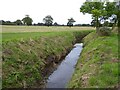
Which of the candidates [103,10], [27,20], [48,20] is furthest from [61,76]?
[48,20]

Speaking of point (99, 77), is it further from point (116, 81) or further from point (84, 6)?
point (84, 6)

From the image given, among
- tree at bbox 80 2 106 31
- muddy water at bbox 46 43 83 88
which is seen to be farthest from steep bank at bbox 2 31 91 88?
tree at bbox 80 2 106 31

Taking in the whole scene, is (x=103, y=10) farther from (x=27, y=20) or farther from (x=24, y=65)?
(x=27, y=20)

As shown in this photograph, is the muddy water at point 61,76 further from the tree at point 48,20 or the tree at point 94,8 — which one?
the tree at point 48,20

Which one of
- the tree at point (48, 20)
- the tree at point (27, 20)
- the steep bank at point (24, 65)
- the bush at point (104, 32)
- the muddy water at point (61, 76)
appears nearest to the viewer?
the steep bank at point (24, 65)

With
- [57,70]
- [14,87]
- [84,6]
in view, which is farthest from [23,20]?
[14,87]

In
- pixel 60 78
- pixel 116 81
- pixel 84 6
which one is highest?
pixel 84 6

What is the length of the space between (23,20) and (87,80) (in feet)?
382

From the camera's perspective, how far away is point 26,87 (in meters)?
16.9

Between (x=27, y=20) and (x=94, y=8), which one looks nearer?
(x=94, y=8)

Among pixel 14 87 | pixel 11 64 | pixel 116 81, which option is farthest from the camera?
pixel 11 64

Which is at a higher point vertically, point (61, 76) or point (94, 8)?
point (94, 8)

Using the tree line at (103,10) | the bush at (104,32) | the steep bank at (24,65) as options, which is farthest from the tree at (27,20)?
the steep bank at (24,65)

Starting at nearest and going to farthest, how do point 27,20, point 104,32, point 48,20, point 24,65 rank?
1. point 24,65
2. point 104,32
3. point 27,20
4. point 48,20
